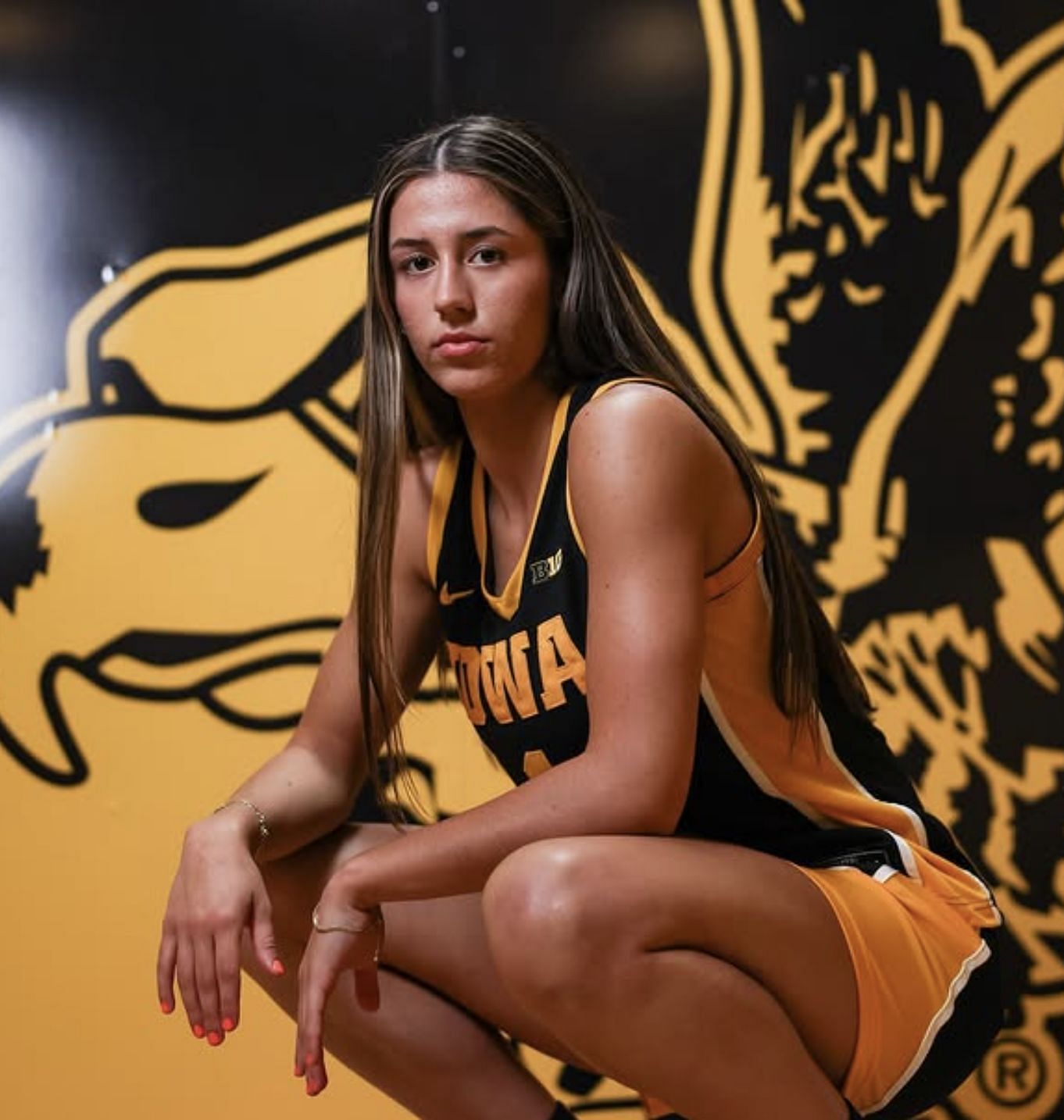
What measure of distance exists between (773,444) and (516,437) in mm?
754

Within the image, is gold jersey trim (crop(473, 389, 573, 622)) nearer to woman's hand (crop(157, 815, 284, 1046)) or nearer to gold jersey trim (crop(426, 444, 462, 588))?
gold jersey trim (crop(426, 444, 462, 588))

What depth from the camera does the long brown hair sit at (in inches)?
54.9

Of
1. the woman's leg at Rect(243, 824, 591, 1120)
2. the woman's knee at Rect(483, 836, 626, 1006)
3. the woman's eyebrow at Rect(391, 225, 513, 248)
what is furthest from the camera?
the woman's leg at Rect(243, 824, 591, 1120)

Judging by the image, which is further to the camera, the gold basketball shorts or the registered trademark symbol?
the registered trademark symbol

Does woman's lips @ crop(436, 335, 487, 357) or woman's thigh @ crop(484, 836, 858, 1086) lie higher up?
woman's lips @ crop(436, 335, 487, 357)

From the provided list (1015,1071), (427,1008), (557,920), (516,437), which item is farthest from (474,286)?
(1015,1071)

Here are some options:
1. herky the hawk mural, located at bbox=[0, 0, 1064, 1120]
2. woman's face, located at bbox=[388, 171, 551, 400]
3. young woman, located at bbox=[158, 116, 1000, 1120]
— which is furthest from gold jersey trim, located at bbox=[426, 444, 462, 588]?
herky the hawk mural, located at bbox=[0, 0, 1064, 1120]

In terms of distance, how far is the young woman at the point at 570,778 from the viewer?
123 centimetres

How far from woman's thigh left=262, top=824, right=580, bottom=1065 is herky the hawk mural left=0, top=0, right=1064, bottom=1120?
0.61 m

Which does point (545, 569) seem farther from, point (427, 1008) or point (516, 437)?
point (427, 1008)

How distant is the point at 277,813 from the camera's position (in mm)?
1475

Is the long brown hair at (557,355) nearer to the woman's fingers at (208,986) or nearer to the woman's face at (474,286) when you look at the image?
the woman's face at (474,286)

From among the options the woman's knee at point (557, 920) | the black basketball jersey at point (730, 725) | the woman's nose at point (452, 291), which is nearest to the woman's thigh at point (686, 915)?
the woman's knee at point (557, 920)

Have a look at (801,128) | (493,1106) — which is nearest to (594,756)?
(493,1106)
